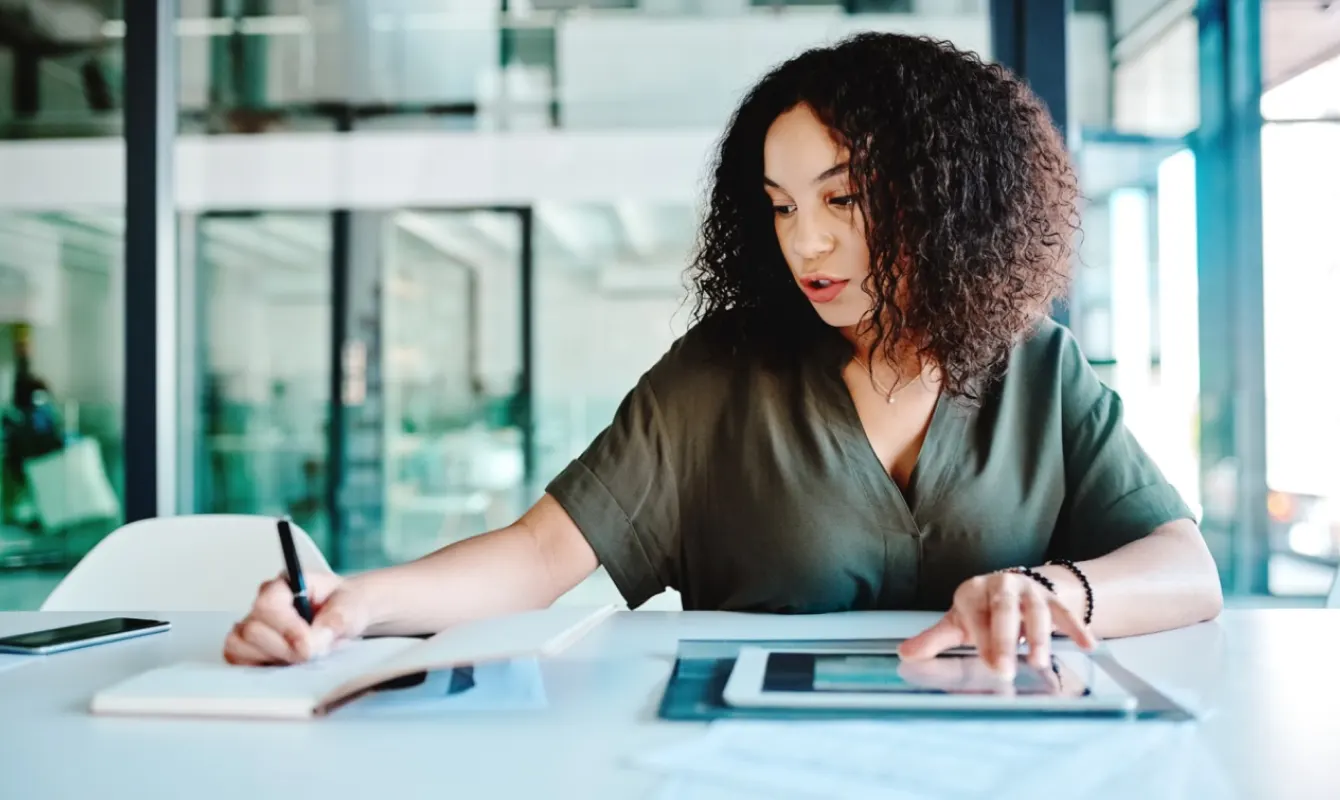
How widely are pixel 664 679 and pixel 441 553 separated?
41cm

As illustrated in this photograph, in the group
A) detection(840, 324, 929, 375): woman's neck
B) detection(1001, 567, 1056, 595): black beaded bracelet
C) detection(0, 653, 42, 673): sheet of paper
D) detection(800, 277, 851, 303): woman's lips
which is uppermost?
detection(800, 277, 851, 303): woman's lips

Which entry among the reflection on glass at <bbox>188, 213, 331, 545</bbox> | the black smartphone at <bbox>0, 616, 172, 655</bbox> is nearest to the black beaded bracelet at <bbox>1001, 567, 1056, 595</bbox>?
the black smartphone at <bbox>0, 616, 172, 655</bbox>

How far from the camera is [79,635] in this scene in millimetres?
1121

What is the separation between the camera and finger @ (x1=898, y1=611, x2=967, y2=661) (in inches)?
34.3

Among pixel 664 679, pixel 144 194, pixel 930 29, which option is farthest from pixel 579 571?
pixel 930 29

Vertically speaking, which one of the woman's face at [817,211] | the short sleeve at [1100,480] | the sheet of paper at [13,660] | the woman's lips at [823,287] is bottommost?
the sheet of paper at [13,660]

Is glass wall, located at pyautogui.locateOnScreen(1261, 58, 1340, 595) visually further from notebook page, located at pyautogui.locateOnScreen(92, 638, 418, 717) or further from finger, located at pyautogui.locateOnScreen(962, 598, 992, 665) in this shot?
notebook page, located at pyautogui.locateOnScreen(92, 638, 418, 717)

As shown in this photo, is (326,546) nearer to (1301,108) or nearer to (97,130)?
Answer: (97,130)

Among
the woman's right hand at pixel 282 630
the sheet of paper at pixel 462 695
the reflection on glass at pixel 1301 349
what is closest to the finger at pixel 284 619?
the woman's right hand at pixel 282 630

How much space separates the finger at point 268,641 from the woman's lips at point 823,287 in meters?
0.73

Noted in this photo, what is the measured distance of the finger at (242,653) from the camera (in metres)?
0.96

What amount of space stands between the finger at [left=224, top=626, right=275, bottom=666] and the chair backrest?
1.97 ft

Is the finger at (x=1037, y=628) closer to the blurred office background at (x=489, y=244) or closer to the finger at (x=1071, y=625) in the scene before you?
the finger at (x=1071, y=625)

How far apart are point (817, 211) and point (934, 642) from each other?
0.60m
